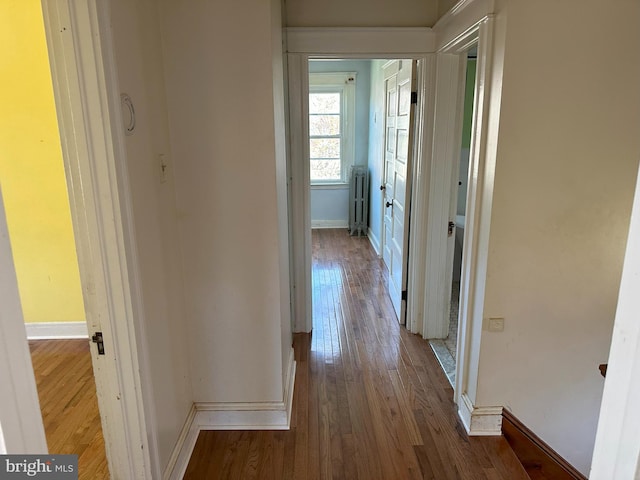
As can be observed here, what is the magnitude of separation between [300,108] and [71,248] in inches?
76.8

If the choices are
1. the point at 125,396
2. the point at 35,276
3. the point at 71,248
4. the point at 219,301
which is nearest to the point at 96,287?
the point at 125,396

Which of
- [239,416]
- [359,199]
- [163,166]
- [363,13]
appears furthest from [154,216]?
[359,199]

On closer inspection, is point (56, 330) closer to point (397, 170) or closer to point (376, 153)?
point (397, 170)

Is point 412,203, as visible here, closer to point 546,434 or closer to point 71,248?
point 546,434

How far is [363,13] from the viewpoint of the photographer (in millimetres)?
2973

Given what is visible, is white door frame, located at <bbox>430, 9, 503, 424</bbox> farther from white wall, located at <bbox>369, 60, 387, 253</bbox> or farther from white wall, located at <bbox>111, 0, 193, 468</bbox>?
white wall, located at <bbox>369, 60, 387, 253</bbox>

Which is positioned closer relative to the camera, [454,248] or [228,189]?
[228,189]

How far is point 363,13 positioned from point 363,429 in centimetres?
266

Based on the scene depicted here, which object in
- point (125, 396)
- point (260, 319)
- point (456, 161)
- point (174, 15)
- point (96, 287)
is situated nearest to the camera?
point (96, 287)

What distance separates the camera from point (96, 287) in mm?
1444

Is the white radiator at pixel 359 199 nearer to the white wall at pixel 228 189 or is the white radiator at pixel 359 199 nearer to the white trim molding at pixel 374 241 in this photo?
the white trim molding at pixel 374 241

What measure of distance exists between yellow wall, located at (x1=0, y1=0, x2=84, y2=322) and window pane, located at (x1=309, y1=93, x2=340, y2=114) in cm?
426

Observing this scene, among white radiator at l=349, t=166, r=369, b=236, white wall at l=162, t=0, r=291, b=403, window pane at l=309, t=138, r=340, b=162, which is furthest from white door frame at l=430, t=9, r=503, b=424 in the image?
window pane at l=309, t=138, r=340, b=162

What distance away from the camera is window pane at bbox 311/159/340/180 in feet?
22.7
